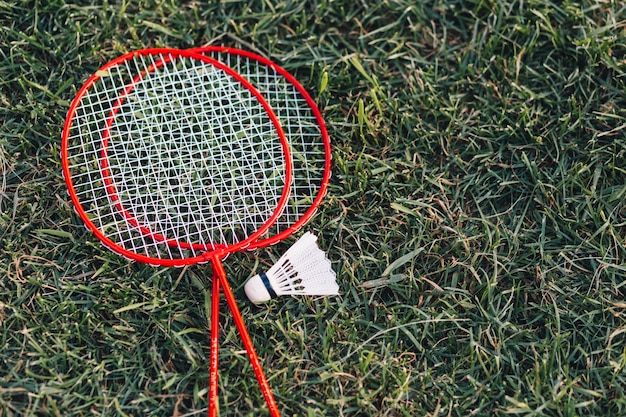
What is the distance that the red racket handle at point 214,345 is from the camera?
255 centimetres

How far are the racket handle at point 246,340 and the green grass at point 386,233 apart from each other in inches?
3.7

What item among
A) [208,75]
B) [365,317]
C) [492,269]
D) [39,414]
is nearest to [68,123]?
[208,75]

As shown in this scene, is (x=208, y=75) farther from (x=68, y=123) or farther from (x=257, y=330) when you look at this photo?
(x=257, y=330)

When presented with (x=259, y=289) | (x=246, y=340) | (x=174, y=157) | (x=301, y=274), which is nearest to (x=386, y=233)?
(x=301, y=274)

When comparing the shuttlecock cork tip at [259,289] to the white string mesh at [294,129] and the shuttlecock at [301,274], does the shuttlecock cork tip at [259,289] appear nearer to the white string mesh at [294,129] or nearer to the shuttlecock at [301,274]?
the shuttlecock at [301,274]

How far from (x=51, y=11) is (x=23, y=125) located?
0.51 m

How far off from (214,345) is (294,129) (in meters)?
0.95

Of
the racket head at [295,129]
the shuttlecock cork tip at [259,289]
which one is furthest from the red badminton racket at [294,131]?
the shuttlecock cork tip at [259,289]

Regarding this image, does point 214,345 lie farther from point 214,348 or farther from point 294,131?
point 294,131

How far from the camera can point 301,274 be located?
279 centimetres

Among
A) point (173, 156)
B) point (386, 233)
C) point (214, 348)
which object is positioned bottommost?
point (214, 348)

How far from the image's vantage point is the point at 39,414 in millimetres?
2613

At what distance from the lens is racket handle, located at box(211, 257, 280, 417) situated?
2.57 metres

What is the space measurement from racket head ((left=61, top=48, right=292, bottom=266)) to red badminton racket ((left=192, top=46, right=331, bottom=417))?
59 millimetres
